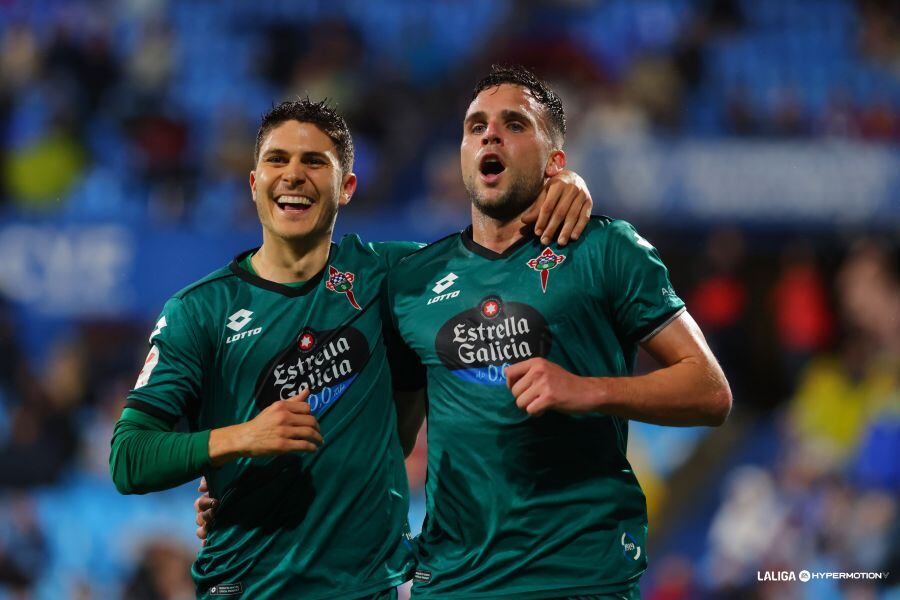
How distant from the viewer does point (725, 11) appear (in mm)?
13680

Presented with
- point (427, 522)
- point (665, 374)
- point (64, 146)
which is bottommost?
point (427, 522)

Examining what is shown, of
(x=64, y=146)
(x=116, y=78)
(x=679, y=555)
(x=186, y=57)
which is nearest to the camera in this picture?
(x=679, y=555)

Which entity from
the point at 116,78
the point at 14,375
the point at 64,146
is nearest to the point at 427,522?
the point at 14,375

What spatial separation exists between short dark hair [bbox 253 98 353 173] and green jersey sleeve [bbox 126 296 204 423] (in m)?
0.68

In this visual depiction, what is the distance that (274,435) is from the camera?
11.8 feet

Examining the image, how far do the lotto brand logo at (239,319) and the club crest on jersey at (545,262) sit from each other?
0.99 m

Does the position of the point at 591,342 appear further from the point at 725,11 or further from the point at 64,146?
the point at 725,11

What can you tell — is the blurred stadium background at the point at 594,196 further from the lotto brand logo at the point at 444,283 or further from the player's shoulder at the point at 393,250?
the lotto brand logo at the point at 444,283

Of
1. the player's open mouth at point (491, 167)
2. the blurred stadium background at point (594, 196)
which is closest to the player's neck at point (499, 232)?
the player's open mouth at point (491, 167)

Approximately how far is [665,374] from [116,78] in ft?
34.4

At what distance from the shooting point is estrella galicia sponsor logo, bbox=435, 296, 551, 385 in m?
3.87

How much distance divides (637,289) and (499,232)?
565mm

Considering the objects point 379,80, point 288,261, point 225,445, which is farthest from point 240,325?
point 379,80

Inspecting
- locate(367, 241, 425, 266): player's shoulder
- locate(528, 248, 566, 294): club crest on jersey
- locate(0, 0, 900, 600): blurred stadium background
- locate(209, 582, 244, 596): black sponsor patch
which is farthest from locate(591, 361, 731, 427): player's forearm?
locate(0, 0, 900, 600): blurred stadium background
